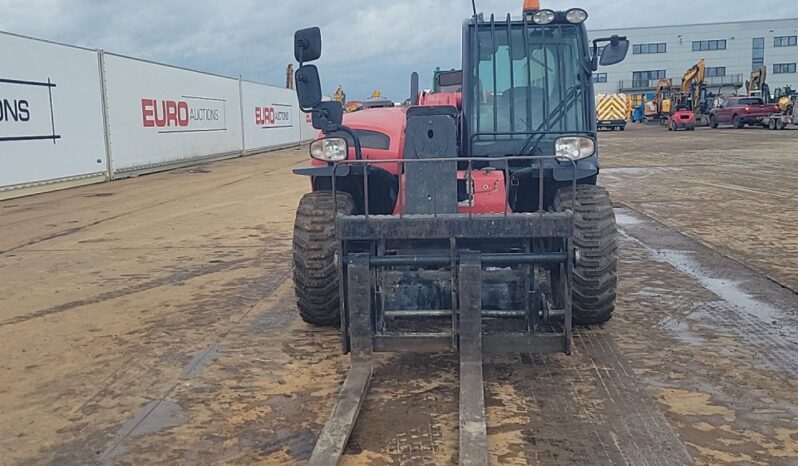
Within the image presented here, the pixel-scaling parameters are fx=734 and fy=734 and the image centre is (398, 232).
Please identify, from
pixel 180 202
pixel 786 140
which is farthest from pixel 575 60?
pixel 786 140

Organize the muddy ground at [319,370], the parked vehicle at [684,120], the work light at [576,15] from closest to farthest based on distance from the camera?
the muddy ground at [319,370] < the work light at [576,15] < the parked vehicle at [684,120]

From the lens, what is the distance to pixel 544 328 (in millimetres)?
4602

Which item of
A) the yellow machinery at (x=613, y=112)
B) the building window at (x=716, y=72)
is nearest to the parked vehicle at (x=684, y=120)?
the yellow machinery at (x=613, y=112)

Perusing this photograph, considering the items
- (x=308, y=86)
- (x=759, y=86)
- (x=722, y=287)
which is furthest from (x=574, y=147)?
(x=759, y=86)

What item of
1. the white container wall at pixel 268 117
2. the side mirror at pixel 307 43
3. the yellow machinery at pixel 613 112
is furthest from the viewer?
the yellow machinery at pixel 613 112

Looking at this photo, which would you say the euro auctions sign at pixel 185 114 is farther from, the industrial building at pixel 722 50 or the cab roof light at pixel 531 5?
the industrial building at pixel 722 50

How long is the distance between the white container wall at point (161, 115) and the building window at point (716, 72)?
64.3 m

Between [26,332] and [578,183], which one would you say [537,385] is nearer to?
[578,183]

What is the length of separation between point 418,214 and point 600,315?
163 centimetres

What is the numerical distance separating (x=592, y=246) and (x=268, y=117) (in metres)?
29.1

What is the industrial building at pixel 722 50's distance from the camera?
3017 inches

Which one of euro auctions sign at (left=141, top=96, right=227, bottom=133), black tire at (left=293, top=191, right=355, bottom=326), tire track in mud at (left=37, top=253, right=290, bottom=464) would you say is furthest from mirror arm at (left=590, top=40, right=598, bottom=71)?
euro auctions sign at (left=141, top=96, right=227, bottom=133)

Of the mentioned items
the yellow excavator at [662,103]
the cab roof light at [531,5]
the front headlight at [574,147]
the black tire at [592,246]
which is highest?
the yellow excavator at [662,103]

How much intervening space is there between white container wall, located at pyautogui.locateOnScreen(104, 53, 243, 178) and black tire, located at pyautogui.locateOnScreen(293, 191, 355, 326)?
48.2 ft
